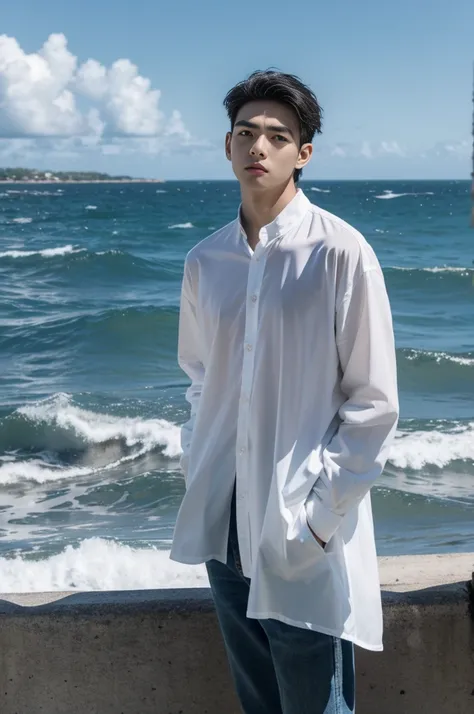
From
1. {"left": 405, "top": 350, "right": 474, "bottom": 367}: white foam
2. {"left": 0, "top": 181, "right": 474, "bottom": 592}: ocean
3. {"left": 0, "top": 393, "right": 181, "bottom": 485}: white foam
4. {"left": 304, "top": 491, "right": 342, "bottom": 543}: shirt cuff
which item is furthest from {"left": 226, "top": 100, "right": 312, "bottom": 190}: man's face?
{"left": 405, "top": 350, "right": 474, "bottom": 367}: white foam

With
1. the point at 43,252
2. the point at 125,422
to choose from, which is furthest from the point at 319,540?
the point at 43,252

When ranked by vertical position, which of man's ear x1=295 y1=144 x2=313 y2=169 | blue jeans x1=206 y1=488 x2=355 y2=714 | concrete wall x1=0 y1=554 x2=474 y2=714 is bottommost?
concrete wall x1=0 y1=554 x2=474 y2=714

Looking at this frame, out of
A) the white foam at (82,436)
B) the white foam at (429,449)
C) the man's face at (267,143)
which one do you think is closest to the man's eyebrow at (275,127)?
the man's face at (267,143)

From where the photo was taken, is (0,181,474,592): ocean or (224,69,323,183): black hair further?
(0,181,474,592): ocean

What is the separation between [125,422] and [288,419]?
7461 millimetres

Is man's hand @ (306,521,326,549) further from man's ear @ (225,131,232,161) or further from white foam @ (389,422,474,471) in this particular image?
white foam @ (389,422,474,471)

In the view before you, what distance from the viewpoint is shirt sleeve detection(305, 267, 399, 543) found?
1.78 metres

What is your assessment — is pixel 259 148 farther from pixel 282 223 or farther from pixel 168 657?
pixel 168 657

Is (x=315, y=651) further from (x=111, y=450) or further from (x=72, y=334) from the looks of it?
(x=72, y=334)

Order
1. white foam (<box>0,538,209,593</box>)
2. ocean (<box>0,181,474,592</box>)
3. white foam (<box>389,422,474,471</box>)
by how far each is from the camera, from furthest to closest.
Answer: white foam (<box>389,422,474,471</box>) → ocean (<box>0,181,474,592</box>) → white foam (<box>0,538,209,593</box>)

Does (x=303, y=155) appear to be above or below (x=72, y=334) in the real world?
above

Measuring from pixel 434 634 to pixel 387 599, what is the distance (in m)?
0.15

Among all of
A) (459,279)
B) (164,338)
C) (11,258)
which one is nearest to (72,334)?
(164,338)

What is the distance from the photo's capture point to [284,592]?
185cm
